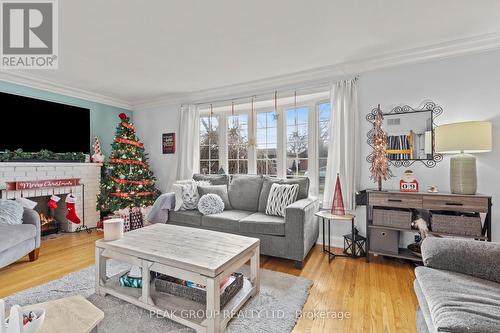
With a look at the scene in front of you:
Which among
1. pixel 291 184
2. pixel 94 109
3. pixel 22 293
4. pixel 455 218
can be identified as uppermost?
pixel 94 109

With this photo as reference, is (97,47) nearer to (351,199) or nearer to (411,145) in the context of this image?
(351,199)

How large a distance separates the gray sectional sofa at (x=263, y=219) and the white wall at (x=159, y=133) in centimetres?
119

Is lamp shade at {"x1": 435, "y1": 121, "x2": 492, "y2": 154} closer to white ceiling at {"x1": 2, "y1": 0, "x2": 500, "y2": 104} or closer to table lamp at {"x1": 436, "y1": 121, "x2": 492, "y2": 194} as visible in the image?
table lamp at {"x1": 436, "y1": 121, "x2": 492, "y2": 194}

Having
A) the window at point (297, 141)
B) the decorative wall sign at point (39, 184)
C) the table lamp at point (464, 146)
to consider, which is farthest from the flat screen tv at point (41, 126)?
the table lamp at point (464, 146)

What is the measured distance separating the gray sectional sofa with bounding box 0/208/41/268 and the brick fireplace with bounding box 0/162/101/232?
75cm

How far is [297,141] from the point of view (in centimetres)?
370

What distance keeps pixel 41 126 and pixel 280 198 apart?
361 cm

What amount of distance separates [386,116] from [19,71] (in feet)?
15.5

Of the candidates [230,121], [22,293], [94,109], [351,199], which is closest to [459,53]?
[351,199]

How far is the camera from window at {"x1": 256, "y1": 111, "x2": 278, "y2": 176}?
3848mm

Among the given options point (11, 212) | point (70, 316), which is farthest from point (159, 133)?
point (70, 316)

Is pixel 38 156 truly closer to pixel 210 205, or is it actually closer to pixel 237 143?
pixel 210 205

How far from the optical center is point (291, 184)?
3.15 metres

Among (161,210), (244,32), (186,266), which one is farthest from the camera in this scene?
(161,210)
